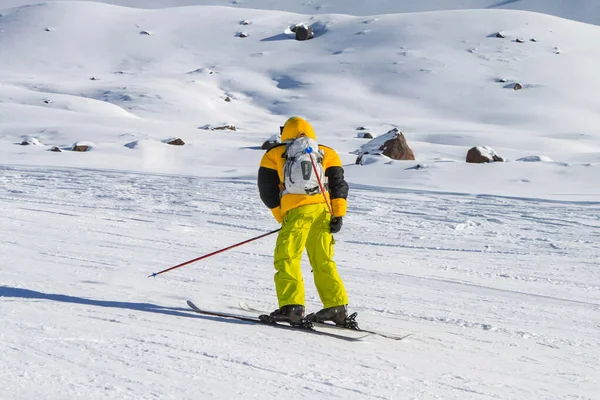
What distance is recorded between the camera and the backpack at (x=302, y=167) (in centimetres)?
436

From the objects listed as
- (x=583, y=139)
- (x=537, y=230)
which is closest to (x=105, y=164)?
(x=537, y=230)

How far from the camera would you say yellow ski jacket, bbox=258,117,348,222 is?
14.7ft

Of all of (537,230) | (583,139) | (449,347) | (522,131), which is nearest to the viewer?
(449,347)

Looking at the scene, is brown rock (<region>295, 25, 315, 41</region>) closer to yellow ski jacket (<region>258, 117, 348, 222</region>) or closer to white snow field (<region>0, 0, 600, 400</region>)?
white snow field (<region>0, 0, 600, 400</region>)

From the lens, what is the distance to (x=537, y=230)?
964 centimetres

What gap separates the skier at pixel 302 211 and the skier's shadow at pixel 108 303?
0.38 meters

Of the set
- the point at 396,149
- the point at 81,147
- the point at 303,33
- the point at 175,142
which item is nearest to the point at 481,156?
the point at 396,149

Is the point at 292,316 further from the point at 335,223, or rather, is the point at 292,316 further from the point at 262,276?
the point at 262,276

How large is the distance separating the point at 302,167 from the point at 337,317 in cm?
96

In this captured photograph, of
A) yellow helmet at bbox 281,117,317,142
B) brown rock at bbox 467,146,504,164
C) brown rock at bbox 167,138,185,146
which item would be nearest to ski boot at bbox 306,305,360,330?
yellow helmet at bbox 281,117,317,142

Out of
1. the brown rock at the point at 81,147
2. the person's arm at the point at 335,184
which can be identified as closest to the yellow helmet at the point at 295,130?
the person's arm at the point at 335,184

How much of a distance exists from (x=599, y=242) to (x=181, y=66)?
71.7 m

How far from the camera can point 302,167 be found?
4359mm

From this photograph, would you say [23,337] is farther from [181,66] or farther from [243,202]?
[181,66]
